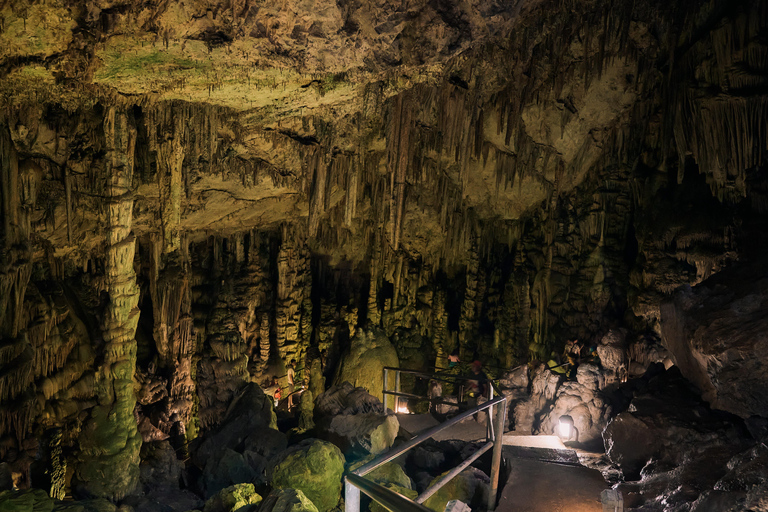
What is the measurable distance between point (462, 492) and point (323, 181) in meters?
6.04

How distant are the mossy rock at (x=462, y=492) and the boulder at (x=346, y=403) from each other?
155cm

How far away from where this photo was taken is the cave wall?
213 inches

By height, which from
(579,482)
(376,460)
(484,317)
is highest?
(376,460)

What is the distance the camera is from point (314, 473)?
403 cm

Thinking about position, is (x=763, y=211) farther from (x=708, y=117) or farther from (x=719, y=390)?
(x=719, y=390)

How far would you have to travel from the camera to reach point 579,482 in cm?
452

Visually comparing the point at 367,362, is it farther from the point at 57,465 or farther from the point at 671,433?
the point at 671,433

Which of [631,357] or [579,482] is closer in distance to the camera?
[579,482]

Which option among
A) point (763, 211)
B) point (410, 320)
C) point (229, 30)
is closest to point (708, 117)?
point (763, 211)

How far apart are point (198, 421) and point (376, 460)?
10099 millimetres

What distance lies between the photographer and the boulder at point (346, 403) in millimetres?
5807

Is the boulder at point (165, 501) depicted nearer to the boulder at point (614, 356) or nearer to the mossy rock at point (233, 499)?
the mossy rock at point (233, 499)

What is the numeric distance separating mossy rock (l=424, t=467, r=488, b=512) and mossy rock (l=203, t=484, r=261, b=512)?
1.49 metres

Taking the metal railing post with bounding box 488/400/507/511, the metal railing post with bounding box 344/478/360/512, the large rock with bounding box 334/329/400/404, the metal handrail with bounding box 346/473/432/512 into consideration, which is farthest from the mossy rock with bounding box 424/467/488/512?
the large rock with bounding box 334/329/400/404
